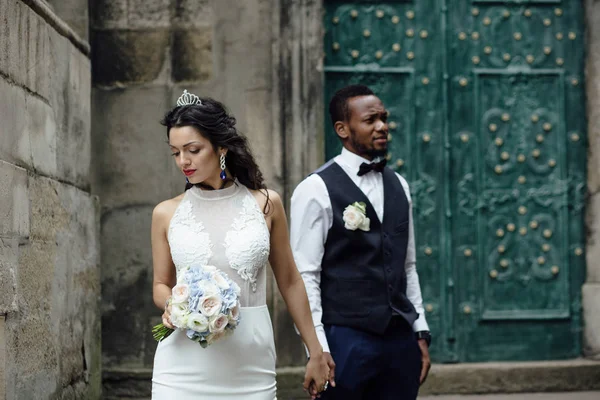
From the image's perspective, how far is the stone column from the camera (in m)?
7.11

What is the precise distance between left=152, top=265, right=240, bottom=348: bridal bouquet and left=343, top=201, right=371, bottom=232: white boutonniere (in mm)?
948

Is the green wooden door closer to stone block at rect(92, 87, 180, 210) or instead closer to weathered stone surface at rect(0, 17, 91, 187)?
stone block at rect(92, 87, 180, 210)

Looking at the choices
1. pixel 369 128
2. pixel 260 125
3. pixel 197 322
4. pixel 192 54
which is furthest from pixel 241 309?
pixel 192 54

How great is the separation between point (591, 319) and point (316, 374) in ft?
12.3

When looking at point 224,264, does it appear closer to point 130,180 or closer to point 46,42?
point 46,42

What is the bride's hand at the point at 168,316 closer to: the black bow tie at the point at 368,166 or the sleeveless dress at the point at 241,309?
the sleeveless dress at the point at 241,309

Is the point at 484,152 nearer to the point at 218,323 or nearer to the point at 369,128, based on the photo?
the point at 369,128

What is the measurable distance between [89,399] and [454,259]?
112 inches

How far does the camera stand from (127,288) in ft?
22.5

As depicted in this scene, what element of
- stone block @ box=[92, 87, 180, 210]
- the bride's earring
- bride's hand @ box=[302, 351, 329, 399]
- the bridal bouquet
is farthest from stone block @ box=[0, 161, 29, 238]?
stone block @ box=[92, 87, 180, 210]

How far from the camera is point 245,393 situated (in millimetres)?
3615

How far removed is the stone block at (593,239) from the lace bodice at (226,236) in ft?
13.2

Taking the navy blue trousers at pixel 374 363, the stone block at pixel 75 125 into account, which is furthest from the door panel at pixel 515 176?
the navy blue trousers at pixel 374 363

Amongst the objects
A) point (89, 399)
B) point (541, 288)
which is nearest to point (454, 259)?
point (541, 288)
